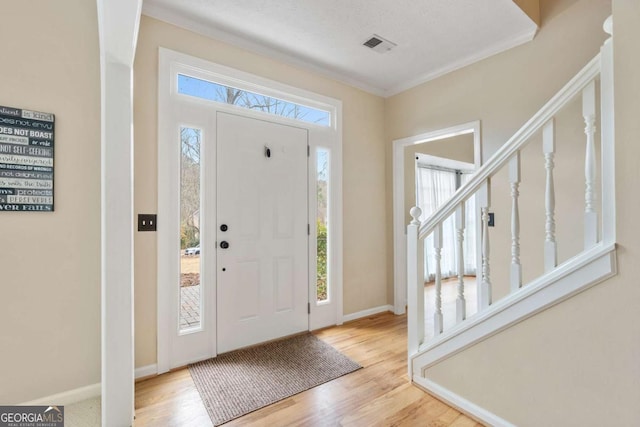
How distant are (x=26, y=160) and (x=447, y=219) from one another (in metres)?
5.32

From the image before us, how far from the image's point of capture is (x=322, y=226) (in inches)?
120

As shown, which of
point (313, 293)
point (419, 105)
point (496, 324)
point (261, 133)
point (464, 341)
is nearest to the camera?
point (496, 324)

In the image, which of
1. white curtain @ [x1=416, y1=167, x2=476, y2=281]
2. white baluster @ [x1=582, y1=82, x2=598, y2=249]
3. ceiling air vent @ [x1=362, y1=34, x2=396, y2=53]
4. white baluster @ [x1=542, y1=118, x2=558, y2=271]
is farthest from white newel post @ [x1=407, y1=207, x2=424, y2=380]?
white curtain @ [x1=416, y1=167, x2=476, y2=281]

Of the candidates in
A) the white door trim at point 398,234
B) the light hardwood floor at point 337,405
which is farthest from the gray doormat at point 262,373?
the white door trim at point 398,234

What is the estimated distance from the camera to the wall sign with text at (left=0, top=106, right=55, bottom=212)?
1640 millimetres

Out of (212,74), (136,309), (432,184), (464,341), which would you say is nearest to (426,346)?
(464,341)

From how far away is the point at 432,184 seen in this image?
516cm

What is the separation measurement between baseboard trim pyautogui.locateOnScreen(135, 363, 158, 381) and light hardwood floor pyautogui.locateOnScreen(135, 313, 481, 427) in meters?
0.06

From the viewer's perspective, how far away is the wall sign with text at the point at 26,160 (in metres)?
1.64

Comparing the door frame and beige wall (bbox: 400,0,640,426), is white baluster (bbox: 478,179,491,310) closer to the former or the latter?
beige wall (bbox: 400,0,640,426)

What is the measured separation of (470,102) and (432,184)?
2544 mm

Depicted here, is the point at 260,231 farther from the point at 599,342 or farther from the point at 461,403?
the point at 599,342

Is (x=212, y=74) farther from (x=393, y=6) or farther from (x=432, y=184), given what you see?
(x=432, y=184)

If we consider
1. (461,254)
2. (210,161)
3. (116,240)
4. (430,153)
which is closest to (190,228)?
(210,161)
